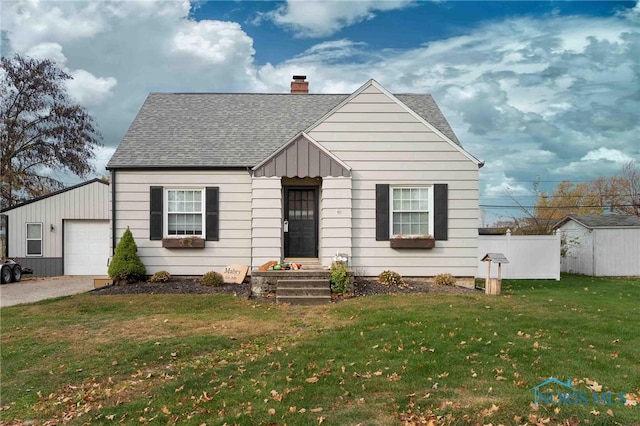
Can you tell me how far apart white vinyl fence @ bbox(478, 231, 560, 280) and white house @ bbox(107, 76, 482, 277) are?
5.08m

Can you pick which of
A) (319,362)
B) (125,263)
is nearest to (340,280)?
(319,362)

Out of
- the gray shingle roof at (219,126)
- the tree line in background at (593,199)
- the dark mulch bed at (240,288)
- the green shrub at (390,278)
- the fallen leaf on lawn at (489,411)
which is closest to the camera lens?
the fallen leaf on lawn at (489,411)

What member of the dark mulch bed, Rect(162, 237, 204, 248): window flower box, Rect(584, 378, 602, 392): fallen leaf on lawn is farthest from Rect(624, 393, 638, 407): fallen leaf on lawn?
Rect(162, 237, 204, 248): window flower box

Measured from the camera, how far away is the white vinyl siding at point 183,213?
43.3 ft

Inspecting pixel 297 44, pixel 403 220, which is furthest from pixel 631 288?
pixel 297 44

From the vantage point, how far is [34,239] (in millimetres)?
17438

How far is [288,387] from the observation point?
16.5ft

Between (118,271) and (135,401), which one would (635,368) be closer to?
(135,401)

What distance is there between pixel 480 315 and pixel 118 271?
940 centimetres

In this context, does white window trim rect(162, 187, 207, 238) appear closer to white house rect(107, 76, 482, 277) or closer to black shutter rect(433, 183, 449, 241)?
white house rect(107, 76, 482, 277)

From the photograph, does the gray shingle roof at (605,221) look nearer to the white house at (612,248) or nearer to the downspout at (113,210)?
the white house at (612,248)

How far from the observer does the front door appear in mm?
13312

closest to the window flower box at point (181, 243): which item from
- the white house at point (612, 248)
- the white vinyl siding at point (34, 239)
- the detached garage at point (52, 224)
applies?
the detached garage at point (52, 224)

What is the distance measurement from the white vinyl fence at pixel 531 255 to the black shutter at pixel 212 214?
9563 millimetres
